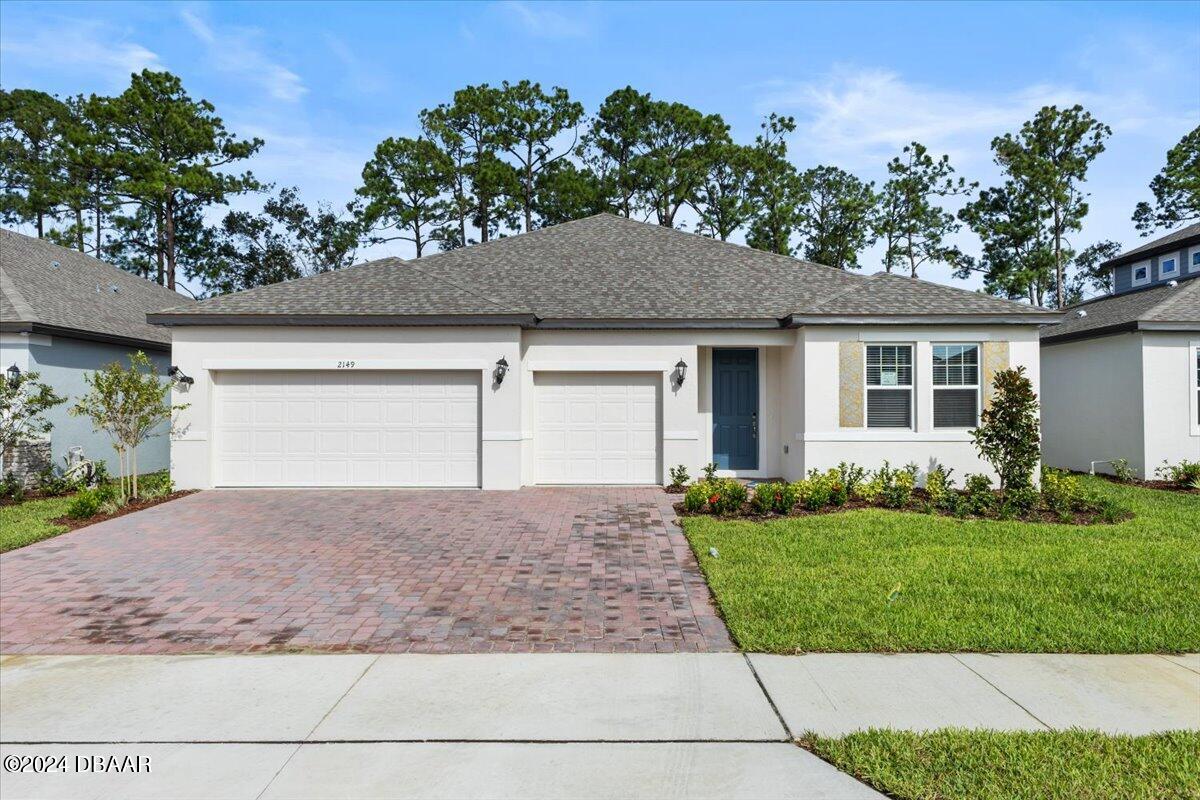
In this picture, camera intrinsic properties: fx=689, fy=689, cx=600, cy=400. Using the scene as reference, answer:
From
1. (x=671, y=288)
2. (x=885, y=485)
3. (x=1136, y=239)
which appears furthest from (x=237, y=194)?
(x=1136, y=239)

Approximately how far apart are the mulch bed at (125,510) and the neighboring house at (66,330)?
3.14 metres

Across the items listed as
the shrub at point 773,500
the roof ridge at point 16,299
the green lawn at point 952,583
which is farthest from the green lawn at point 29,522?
the shrub at point 773,500

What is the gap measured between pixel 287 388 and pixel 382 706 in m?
10.4

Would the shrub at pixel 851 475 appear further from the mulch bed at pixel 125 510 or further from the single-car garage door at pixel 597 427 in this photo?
the mulch bed at pixel 125 510

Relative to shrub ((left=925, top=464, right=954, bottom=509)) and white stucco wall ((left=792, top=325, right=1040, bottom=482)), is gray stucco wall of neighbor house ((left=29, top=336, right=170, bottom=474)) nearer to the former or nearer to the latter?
white stucco wall ((left=792, top=325, right=1040, bottom=482))

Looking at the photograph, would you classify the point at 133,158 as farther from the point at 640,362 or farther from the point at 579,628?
the point at 579,628

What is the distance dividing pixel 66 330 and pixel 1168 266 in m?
33.1

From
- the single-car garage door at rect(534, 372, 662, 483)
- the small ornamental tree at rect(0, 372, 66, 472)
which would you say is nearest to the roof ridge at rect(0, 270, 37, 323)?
the small ornamental tree at rect(0, 372, 66, 472)

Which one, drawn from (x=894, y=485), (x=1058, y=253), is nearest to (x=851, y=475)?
(x=894, y=485)

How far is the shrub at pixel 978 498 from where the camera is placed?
10.5 m

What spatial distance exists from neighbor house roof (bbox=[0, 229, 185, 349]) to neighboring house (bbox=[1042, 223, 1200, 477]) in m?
21.7

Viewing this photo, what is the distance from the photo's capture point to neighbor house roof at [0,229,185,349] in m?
13.9

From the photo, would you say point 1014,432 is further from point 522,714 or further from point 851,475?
point 522,714

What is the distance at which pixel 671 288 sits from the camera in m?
15.2
